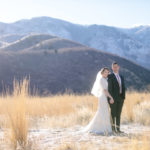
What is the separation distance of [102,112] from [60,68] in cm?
5739

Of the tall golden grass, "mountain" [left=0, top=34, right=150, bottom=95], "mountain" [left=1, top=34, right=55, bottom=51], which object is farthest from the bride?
"mountain" [left=1, top=34, right=55, bottom=51]

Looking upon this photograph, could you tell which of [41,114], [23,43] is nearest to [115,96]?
[41,114]

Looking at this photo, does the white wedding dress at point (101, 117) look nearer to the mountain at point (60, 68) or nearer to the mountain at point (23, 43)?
the mountain at point (60, 68)

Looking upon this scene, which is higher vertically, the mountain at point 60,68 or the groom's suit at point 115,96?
the mountain at point 60,68

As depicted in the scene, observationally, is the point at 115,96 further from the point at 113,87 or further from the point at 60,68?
the point at 60,68

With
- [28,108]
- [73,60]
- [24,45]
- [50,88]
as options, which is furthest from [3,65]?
[28,108]

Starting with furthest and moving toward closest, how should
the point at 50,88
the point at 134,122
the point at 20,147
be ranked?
the point at 50,88 → the point at 134,122 → the point at 20,147

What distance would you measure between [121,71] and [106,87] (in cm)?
5961

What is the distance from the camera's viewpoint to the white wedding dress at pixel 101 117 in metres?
6.52

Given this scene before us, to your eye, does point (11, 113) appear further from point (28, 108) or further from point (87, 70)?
point (87, 70)

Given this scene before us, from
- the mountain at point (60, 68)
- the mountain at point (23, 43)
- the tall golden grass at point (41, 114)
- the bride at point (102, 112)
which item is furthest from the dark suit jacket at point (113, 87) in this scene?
the mountain at point (23, 43)

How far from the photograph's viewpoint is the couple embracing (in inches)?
257

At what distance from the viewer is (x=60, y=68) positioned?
63.9 metres

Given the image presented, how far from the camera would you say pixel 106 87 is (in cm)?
672
